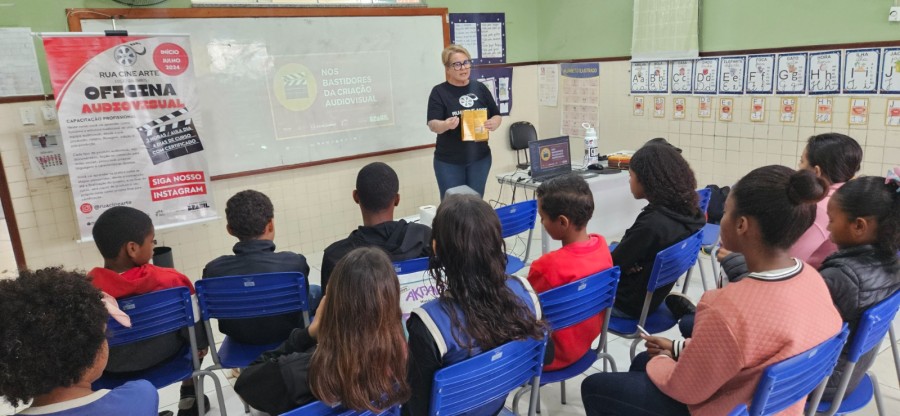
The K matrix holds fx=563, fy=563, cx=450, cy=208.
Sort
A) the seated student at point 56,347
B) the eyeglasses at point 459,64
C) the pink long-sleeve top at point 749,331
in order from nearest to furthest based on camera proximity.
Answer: the seated student at point 56,347 < the pink long-sleeve top at point 749,331 < the eyeglasses at point 459,64

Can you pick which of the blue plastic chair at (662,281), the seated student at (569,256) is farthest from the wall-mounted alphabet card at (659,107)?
the seated student at (569,256)

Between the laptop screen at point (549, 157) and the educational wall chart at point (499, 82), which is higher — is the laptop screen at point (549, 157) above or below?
below

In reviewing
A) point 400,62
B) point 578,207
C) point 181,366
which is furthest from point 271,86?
point 578,207

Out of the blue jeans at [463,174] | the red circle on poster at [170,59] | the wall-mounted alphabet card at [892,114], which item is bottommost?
the blue jeans at [463,174]

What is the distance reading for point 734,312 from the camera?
4.21ft

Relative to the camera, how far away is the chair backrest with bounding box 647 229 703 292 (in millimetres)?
2113

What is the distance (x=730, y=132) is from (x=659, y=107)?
2.10 feet

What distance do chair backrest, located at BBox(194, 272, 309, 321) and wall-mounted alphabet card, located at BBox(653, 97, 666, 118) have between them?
363cm

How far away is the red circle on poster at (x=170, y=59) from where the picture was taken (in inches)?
141

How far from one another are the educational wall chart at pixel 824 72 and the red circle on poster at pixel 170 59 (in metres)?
4.15

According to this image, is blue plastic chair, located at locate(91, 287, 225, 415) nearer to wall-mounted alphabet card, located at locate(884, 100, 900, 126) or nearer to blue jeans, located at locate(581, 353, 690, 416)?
blue jeans, located at locate(581, 353, 690, 416)

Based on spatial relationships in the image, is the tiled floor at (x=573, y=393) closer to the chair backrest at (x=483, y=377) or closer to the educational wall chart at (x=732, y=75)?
the chair backrest at (x=483, y=377)

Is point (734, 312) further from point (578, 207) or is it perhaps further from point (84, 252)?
point (84, 252)

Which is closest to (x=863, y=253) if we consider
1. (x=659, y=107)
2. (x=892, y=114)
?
(x=892, y=114)
